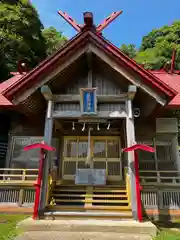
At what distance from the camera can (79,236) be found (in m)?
5.25

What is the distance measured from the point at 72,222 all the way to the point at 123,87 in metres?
4.95

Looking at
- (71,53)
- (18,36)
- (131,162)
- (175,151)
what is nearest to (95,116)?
(131,162)

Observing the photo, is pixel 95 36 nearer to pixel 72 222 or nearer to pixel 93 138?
pixel 93 138

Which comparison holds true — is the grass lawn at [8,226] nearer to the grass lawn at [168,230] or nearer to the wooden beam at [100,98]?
the grass lawn at [168,230]

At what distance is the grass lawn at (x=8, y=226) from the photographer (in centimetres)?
524

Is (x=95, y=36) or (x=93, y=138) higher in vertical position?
(x=95, y=36)

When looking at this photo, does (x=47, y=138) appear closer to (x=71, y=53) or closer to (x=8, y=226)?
(x=8, y=226)

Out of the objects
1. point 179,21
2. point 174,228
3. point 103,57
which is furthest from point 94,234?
point 179,21

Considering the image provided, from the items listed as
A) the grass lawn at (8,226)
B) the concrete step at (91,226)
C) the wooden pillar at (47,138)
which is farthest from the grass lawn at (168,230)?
the grass lawn at (8,226)

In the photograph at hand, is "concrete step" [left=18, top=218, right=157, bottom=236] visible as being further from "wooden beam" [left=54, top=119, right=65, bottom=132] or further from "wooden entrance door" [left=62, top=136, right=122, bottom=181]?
"wooden beam" [left=54, top=119, right=65, bottom=132]

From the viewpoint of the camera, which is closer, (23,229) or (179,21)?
(23,229)

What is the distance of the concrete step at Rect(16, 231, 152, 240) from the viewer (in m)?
5.12

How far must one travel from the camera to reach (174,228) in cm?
642

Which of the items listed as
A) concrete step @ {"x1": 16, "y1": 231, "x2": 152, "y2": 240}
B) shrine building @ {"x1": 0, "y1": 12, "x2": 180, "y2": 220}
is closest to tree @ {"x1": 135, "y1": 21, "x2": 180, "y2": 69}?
shrine building @ {"x1": 0, "y1": 12, "x2": 180, "y2": 220}
